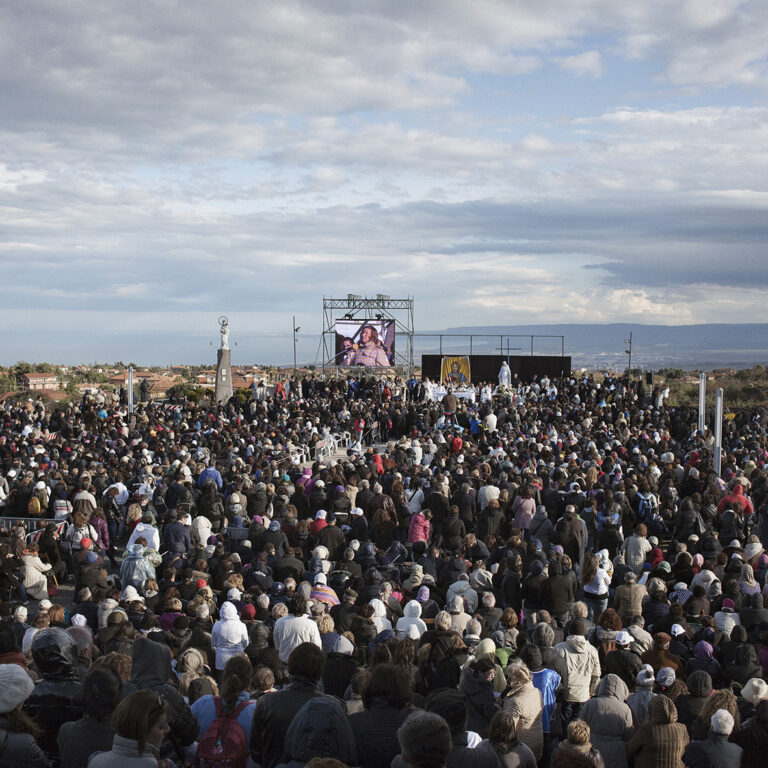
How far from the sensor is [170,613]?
6.81 metres

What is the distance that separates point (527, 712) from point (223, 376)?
78.9 feet

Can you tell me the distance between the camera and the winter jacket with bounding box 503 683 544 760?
16.9ft

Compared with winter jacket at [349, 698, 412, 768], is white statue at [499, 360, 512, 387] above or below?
above

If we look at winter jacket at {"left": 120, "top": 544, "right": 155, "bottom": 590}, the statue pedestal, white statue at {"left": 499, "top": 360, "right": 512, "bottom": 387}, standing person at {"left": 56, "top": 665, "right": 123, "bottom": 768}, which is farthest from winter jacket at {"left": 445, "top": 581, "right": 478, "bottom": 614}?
the statue pedestal

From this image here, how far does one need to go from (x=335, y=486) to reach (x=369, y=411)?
1047cm

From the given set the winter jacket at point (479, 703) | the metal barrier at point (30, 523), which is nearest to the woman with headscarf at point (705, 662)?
the winter jacket at point (479, 703)

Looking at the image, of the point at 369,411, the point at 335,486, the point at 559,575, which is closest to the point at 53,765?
the point at 559,575

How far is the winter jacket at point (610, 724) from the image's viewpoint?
4.89 metres

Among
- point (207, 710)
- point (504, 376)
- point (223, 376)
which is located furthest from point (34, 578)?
point (504, 376)

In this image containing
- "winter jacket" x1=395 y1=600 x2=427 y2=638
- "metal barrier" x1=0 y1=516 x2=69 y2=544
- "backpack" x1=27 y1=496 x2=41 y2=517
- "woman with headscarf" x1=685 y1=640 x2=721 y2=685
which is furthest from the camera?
"backpack" x1=27 y1=496 x2=41 y2=517

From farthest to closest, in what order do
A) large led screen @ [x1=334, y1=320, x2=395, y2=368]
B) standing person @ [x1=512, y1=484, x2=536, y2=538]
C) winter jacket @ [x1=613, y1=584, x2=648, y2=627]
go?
large led screen @ [x1=334, y1=320, x2=395, y2=368], standing person @ [x1=512, y1=484, x2=536, y2=538], winter jacket @ [x1=613, y1=584, x2=648, y2=627]

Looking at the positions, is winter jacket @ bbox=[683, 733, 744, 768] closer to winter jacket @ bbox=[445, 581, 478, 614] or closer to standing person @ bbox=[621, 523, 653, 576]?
winter jacket @ bbox=[445, 581, 478, 614]

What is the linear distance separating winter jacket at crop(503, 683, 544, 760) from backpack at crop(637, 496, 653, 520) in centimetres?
696

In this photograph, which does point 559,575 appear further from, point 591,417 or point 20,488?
point 591,417
